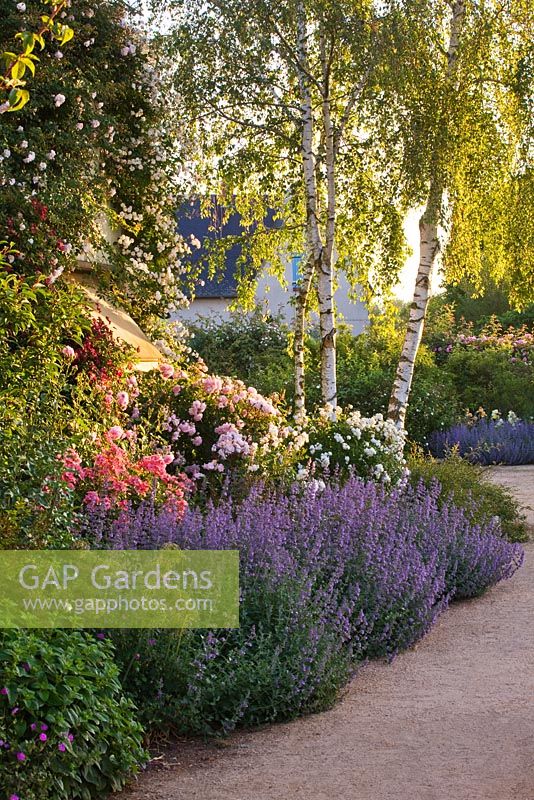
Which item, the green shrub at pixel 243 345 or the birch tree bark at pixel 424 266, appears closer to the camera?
the birch tree bark at pixel 424 266

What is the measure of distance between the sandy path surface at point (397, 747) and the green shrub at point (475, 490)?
3.68 meters

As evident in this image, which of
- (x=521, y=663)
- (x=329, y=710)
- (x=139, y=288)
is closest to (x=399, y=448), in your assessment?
(x=139, y=288)

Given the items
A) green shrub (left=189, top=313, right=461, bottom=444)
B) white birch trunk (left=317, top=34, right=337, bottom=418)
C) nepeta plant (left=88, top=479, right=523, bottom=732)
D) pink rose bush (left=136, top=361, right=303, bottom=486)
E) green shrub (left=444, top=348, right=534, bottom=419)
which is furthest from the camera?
green shrub (left=444, top=348, right=534, bottom=419)

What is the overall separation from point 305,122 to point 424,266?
257cm

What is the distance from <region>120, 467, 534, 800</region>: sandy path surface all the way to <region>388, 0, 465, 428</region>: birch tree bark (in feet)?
25.5

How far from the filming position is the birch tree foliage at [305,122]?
14000 millimetres

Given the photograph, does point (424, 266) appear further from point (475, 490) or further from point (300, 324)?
point (475, 490)

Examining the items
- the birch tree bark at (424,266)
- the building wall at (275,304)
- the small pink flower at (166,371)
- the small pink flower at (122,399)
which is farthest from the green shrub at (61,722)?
the building wall at (275,304)

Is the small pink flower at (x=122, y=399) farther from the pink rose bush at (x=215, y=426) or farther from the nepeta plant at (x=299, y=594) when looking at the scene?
the nepeta plant at (x=299, y=594)

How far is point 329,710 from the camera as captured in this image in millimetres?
5418

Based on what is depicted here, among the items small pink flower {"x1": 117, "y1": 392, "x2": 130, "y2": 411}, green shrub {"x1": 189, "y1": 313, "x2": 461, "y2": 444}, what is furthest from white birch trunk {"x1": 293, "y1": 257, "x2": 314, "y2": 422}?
small pink flower {"x1": 117, "y1": 392, "x2": 130, "y2": 411}

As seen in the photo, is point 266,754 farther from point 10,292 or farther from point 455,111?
point 455,111

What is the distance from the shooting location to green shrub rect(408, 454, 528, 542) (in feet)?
33.2

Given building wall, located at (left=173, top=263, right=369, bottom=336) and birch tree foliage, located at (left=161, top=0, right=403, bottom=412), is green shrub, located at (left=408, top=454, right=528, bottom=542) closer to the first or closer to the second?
birch tree foliage, located at (left=161, top=0, right=403, bottom=412)
